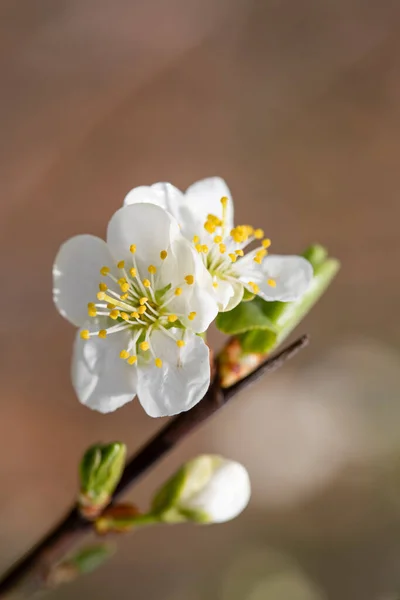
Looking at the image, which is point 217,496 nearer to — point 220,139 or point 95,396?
point 95,396

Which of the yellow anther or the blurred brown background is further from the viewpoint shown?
the blurred brown background

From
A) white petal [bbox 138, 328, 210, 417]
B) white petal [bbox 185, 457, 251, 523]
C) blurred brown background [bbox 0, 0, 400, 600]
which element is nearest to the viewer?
white petal [bbox 138, 328, 210, 417]

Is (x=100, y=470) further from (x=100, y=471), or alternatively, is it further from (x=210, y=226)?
(x=210, y=226)

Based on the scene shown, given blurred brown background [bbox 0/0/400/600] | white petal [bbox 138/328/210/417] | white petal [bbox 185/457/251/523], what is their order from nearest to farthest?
white petal [bbox 138/328/210/417]
white petal [bbox 185/457/251/523]
blurred brown background [bbox 0/0/400/600]

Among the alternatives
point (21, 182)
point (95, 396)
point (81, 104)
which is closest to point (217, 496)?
point (95, 396)

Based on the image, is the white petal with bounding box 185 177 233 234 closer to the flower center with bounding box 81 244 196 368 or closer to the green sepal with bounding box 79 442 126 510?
the flower center with bounding box 81 244 196 368

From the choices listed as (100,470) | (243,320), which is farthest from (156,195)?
(100,470)

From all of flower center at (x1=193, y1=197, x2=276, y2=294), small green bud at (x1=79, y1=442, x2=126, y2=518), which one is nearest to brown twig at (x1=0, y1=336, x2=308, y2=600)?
small green bud at (x1=79, y1=442, x2=126, y2=518)
